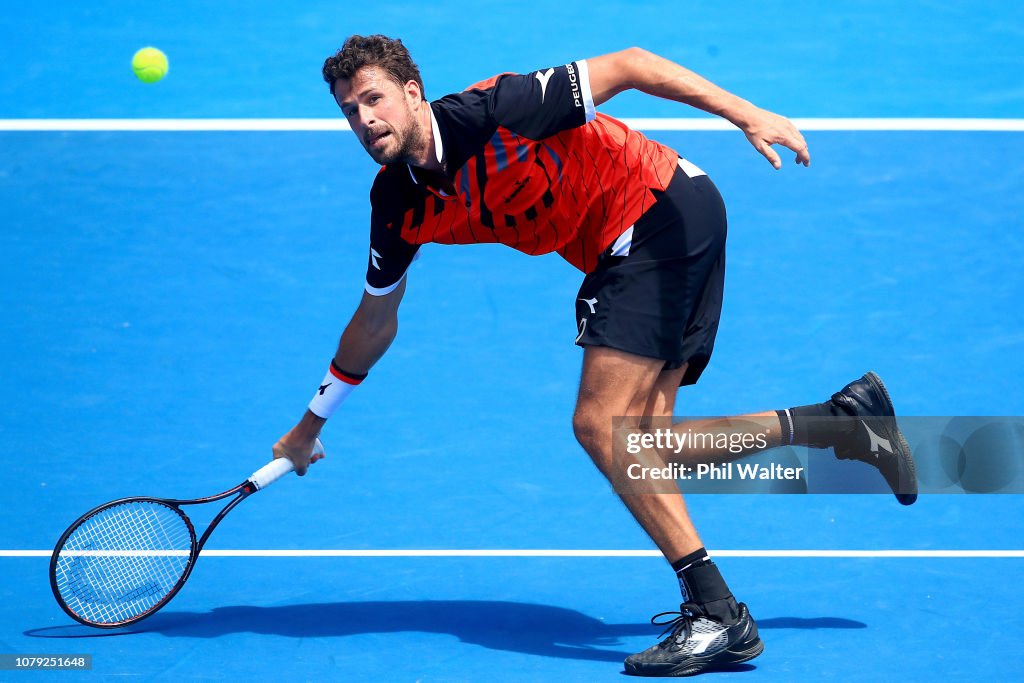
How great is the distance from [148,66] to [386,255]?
464cm

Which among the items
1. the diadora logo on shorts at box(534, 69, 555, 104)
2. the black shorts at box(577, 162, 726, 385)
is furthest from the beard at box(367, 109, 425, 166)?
the black shorts at box(577, 162, 726, 385)

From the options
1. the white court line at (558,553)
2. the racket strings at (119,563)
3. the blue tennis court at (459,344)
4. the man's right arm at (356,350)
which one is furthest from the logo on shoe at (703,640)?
the racket strings at (119,563)

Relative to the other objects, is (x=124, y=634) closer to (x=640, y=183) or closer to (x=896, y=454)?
(x=640, y=183)

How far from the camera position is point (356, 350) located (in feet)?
16.5

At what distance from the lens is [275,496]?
5.80 meters

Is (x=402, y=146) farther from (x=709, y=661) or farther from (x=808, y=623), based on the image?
(x=808, y=623)

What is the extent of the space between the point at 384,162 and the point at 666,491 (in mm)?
1328

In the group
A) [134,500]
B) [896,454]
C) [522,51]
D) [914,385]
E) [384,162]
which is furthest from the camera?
[522,51]

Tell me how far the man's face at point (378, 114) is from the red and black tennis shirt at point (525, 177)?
0.40 ft

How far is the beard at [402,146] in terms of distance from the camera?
14.5ft

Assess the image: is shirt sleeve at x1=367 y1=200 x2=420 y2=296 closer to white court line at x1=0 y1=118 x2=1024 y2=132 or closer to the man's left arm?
the man's left arm

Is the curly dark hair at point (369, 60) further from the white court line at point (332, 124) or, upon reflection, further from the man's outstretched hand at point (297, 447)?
the white court line at point (332, 124)

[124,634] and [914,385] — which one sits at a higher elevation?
[914,385]

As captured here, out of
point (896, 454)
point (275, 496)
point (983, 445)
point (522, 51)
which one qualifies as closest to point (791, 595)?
point (896, 454)
